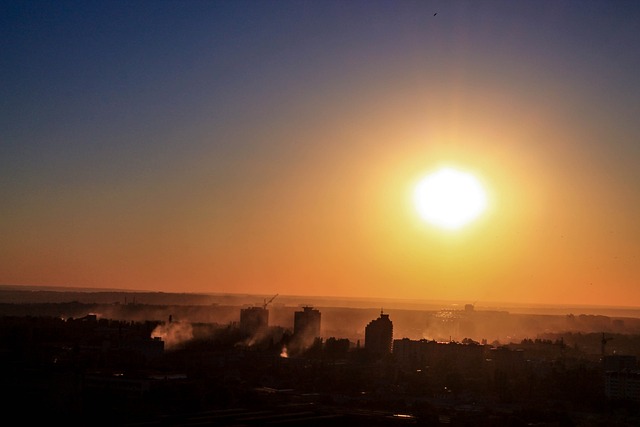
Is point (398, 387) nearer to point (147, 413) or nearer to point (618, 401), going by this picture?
point (618, 401)

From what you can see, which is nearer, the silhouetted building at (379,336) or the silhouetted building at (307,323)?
the silhouetted building at (379,336)

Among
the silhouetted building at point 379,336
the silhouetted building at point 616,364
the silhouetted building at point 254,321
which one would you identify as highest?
the silhouetted building at point 254,321

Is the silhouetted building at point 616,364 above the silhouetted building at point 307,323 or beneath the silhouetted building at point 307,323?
beneath

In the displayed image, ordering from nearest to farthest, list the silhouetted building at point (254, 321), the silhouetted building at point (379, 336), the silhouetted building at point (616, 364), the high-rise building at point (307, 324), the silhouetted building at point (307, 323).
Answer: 1. the silhouetted building at point (616, 364)
2. the silhouetted building at point (379, 336)
3. the high-rise building at point (307, 324)
4. the silhouetted building at point (307, 323)
5. the silhouetted building at point (254, 321)

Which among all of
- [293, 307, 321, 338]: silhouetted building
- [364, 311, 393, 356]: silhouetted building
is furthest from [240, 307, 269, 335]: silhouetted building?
[364, 311, 393, 356]: silhouetted building

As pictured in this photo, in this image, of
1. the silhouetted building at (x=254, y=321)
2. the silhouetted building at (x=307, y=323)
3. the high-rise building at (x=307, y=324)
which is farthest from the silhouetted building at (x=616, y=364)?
the silhouetted building at (x=254, y=321)

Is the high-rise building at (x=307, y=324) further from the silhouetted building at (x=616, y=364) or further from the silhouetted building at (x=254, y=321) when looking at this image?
the silhouetted building at (x=616, y=364)

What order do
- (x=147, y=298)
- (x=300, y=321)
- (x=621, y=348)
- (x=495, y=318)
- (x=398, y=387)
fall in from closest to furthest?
(x=398, y=387), (x=300, y=321), (x=621, y=348), (x=495, y=318), (x=147, y=298)

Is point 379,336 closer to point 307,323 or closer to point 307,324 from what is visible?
point 307,324

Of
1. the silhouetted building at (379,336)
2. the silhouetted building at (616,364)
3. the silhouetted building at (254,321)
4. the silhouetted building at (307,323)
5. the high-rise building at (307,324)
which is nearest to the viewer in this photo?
the silhouetted building at (616,364)

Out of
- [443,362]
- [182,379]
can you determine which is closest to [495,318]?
[443,362]

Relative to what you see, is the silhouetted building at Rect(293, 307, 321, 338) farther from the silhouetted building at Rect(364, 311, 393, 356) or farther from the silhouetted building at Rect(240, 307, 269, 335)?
Answer: the silhouetted building at Rect(364, 311, 393, 356)
